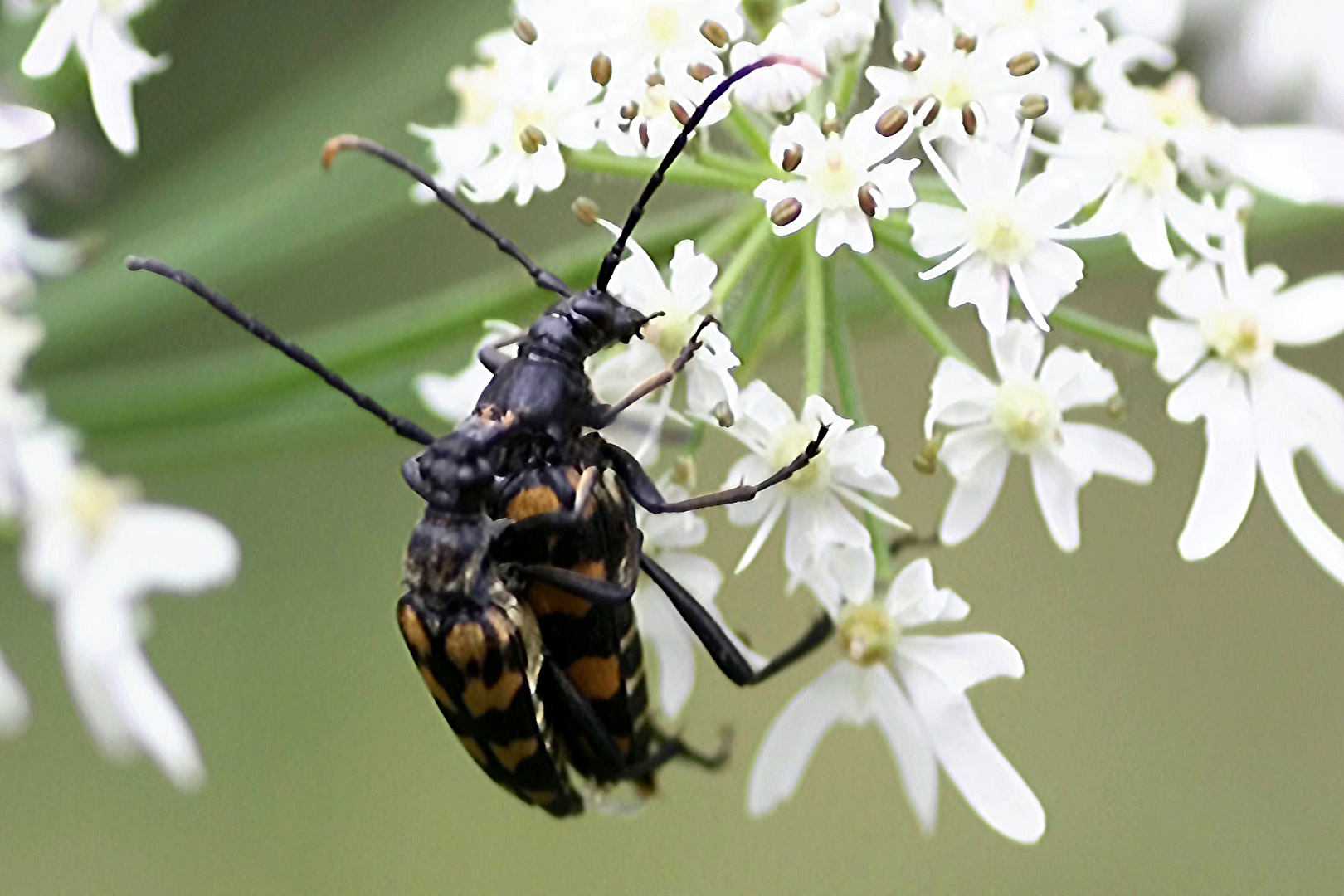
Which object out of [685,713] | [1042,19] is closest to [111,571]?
[1042,19]

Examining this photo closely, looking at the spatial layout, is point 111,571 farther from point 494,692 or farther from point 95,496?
point 494,692

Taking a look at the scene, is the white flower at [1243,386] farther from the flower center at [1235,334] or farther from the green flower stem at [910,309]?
the green flower stem at [910,309]

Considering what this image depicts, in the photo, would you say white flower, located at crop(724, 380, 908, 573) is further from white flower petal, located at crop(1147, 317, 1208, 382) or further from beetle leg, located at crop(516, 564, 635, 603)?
white flower petal, located at crop(1147, 317, 1208, 382)

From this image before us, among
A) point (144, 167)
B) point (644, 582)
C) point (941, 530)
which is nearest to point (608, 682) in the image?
point (644, 582)

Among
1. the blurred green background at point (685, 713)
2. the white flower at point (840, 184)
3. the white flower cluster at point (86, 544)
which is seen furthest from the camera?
the blurred green background at point (685, 713)

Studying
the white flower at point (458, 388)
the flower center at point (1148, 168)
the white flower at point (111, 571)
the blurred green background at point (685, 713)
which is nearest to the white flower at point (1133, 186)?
the flower center at point (1148, 168)
